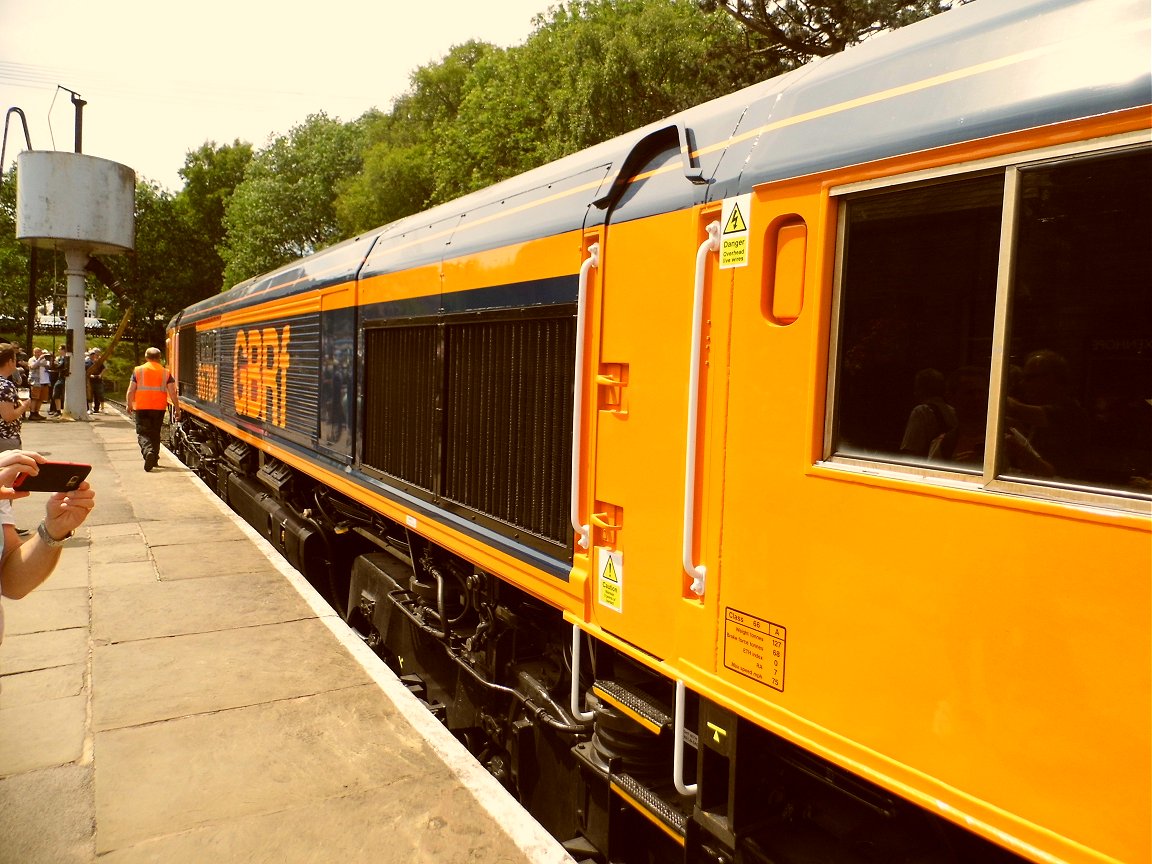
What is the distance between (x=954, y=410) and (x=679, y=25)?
83.3ft

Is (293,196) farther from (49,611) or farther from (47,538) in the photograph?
(47,538)

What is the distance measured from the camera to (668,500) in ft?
9.62

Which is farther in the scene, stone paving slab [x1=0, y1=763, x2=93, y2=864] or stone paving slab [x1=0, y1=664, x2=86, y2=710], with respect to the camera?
stone paving slab [x1=0, y1=664, x2=86, y2=710]

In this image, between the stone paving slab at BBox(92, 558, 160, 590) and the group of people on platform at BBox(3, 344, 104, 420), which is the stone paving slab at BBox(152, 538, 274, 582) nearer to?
the stone paving slab at BBox(92, 558, 160, 590)

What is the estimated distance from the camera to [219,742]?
419cm

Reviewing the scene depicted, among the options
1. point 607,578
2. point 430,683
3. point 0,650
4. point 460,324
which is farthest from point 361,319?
point 607,578

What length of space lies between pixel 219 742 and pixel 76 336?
77.5 ft

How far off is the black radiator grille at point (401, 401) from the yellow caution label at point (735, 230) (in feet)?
8.59

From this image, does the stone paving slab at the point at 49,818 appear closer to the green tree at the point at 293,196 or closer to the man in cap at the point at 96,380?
the man in cap at the point at 96,380

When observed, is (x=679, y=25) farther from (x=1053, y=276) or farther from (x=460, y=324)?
(x=1053, y=276)

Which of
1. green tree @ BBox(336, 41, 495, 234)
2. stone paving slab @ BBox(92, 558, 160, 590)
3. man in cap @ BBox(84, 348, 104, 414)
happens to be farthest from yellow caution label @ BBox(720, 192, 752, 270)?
green tree @ BBox(336, 41, 495, 234)

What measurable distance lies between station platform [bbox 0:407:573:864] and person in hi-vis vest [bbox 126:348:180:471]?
6.48 metres

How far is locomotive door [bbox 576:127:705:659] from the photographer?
2.90 metres

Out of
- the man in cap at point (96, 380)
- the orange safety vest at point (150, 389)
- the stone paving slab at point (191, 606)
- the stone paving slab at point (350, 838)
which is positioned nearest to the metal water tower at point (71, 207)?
the man in cap at point (96, 380)
